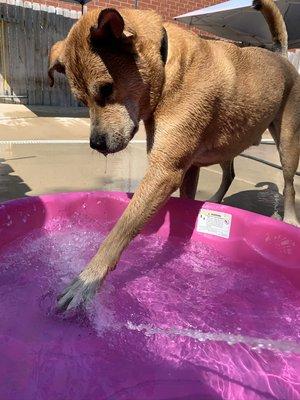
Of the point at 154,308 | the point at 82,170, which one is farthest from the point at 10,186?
the point at 154,308

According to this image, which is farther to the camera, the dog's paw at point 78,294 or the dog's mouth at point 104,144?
the dog's mouth at point 104,144

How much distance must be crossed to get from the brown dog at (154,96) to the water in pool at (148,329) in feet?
0.81

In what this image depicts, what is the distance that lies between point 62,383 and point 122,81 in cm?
152

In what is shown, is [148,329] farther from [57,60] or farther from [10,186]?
[10,186]

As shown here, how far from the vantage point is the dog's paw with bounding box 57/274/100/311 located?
2.24 m

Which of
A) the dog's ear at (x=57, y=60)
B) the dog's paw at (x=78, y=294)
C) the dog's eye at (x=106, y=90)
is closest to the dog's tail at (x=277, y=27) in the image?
the dog's ear at (x=57, y=60)

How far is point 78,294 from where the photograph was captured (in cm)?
224

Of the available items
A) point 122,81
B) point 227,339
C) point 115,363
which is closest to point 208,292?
point 227,339

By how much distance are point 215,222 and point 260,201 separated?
189 centimetres

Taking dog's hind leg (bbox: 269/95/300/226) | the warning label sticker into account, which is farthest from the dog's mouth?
dog's hind leg (bbox: 269/95/300/226)

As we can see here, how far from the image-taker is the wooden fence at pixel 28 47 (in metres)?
9.90

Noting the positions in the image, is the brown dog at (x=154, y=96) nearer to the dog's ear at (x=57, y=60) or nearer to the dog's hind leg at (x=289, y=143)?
the dog's ear at (x=57, y=60)

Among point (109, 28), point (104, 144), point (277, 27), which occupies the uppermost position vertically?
point (277, 27)

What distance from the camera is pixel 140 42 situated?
2357mm
